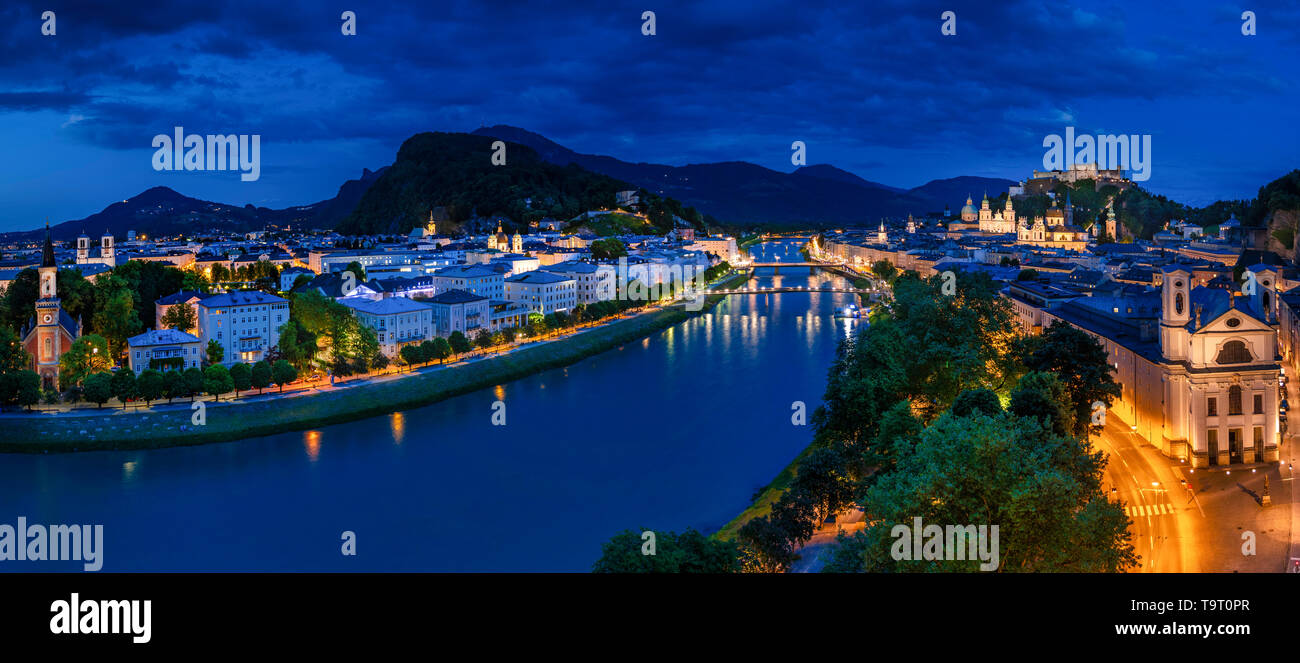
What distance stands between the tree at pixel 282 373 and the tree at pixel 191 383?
0.99 m

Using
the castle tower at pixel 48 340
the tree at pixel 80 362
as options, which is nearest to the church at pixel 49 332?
the castle tower at pixel 48 340

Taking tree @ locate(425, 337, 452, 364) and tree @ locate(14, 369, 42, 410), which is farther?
tree @ locate(425, 337, 452, 364)

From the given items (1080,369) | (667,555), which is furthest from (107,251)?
(667,555)

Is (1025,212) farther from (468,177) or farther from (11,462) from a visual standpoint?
(11,462)

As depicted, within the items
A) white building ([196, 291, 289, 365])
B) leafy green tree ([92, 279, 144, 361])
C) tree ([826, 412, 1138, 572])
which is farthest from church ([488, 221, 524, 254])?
tree ([826, 412, 1138, 572])

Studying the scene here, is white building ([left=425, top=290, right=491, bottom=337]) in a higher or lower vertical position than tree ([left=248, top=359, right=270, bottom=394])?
higher

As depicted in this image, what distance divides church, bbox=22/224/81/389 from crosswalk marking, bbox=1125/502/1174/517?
47.1ft

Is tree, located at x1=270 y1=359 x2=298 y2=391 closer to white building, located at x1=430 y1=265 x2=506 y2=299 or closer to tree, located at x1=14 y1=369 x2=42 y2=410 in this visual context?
tree, located at x1=14 y1=369 x2=42 y2=410

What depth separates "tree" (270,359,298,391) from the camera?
13570 millimetres

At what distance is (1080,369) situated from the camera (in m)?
9.40

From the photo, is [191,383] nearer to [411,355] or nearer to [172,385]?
[172,385]

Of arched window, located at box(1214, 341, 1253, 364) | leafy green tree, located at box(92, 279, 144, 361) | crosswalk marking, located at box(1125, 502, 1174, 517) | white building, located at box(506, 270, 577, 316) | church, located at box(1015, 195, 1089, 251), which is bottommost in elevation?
crosswalk marking, located at box(1125, 502, 1174, 517)

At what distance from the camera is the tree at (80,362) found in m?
13.4

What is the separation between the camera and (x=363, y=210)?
2805 inches
